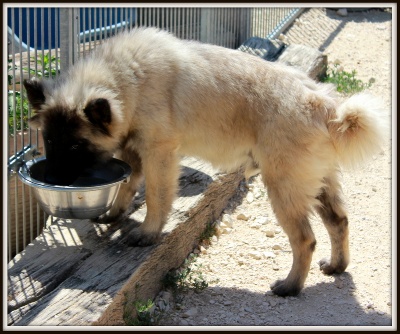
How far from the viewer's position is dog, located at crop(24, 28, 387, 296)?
16.5ft

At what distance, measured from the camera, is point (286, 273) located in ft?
19.1

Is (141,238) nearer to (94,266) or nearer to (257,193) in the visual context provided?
(94,266)

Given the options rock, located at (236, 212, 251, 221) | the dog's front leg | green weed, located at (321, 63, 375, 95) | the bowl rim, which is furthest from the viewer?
green weed, located at (321, 63, 375, 95)

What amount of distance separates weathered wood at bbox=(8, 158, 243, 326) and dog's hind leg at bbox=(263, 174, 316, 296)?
2.99ft

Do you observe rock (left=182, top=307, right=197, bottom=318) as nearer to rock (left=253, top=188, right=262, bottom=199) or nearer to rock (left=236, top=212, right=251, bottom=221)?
rock (left=236, top=212, right=251, bottom=221)

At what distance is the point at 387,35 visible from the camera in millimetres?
12023

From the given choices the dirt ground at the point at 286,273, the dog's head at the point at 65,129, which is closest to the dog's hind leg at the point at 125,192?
the dog's head at the point at 65,129

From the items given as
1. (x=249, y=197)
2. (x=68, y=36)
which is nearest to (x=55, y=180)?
(x=68, y=36)

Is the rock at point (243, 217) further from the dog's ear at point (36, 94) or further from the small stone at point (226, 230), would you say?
the dog's ear at point (36, 94)

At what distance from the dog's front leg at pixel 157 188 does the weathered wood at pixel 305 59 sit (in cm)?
429

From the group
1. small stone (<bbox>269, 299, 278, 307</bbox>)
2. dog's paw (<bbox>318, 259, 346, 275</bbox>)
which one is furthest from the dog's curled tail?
small stone (<bbox>269, 299, 278, 307</bbox>)

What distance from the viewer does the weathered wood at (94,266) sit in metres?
4.38

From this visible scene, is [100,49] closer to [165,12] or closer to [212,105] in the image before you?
[212,105]

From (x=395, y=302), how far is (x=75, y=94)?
2847 millimetres
